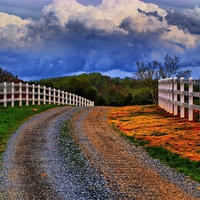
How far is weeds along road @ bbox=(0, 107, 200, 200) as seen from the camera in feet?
19.7

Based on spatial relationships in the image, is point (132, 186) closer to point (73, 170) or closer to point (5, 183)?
point (73, 170)

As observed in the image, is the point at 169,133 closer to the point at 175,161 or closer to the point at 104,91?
the point at 175,161

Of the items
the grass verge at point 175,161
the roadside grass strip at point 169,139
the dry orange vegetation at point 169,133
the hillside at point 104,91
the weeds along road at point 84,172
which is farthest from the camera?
the hillside at point 104,91

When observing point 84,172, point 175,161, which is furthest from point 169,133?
point 84,172

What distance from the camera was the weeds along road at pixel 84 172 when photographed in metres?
6.01

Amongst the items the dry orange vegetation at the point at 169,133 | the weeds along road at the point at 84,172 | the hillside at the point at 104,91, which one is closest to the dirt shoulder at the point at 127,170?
the weeds along road at the point at 84,172

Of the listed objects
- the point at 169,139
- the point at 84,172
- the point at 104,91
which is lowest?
the point at 84,172

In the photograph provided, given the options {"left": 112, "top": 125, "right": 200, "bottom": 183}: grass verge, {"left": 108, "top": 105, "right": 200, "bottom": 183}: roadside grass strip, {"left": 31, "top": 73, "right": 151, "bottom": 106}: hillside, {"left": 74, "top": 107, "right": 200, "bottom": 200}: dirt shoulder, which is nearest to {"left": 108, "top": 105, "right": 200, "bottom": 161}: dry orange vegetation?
{"left": 108, "top": 105, "right": 200, "bottom": 183}: roadside grass strip

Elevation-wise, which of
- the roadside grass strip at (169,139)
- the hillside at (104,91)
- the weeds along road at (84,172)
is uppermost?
the hillside at (104,91)

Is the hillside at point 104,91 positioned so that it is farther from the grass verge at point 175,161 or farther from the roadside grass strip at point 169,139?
the grass verge at point 175,161

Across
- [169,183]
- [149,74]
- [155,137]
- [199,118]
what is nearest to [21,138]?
[155,137]

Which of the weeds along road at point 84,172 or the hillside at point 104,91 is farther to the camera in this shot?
the hillside at point 104,91

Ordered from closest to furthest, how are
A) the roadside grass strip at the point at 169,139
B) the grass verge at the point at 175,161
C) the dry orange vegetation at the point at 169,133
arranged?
1. the grass verge at the point at 175,161
2. the roadside grass strip at the point at 169,139
3. the dry orange vegetation at the point at 169,133

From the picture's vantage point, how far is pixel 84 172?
24.1ft
